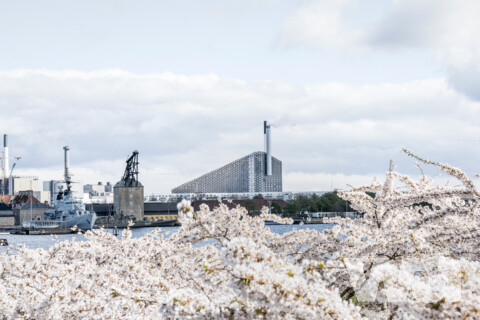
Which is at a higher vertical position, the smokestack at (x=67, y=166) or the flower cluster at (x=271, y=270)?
the smokestack at (x=67, y=166)

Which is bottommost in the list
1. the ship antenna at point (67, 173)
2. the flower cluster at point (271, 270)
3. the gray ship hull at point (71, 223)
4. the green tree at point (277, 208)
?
the gray ship hull at point (71, 223)

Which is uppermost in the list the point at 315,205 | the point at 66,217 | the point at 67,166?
the point at 67,166

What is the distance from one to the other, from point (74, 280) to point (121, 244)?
462 centimetres

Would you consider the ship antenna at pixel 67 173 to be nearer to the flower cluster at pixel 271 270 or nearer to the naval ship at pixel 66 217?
the naval ship at pixel 66 217

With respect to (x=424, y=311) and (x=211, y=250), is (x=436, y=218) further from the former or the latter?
(x=211, y=250)

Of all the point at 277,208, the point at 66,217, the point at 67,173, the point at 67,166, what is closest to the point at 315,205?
the point at 277,208

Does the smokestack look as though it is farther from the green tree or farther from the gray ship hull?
the green tree

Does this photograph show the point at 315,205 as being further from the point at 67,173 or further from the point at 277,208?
the point at 67,173

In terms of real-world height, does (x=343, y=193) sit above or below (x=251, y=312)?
above

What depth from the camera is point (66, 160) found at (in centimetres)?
13712

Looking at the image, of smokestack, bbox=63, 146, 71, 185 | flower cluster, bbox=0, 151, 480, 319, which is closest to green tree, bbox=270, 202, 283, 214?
smokestack, bbox=63, 146, 71, 185

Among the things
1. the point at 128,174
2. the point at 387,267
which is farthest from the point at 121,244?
the point at 128,174

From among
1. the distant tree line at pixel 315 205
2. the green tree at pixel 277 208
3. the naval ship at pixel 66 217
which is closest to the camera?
the naval ship at pixel 66 217

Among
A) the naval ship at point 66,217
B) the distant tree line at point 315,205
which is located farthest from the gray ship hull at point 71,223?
the distant tree line at point 315,205
